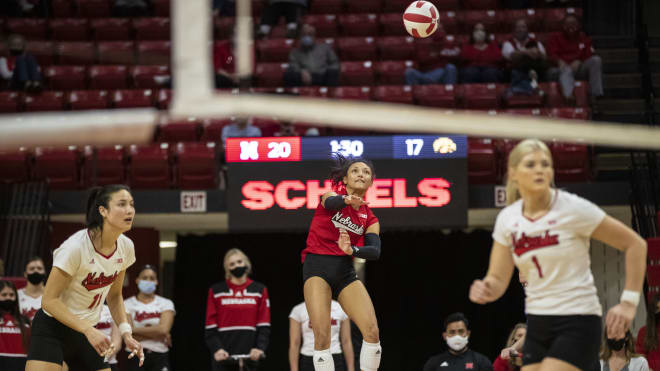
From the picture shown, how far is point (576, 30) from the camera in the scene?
1415 centimetres

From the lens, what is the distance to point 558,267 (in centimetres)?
443

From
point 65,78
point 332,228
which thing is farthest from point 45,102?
point 332,228

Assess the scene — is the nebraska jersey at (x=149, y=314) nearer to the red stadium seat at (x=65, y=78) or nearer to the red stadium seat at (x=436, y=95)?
the red stadium seat at (x=436, y=95)

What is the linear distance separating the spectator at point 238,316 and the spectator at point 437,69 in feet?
17.2

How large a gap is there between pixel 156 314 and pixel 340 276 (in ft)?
15.2

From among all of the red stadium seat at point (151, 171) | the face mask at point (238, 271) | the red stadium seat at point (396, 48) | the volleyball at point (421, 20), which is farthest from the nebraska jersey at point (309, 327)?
the red stadium seat at point (396, 48)

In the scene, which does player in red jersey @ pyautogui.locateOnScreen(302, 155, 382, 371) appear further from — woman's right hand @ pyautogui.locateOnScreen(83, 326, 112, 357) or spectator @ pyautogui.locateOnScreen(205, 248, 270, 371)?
spectator @ pyautogui.locateOnScreen(205, 248, 270, 371)

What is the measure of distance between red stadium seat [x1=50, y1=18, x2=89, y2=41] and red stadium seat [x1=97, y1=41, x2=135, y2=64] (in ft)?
1.73

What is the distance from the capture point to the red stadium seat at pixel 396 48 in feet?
50.8

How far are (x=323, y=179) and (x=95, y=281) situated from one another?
582 centimetres

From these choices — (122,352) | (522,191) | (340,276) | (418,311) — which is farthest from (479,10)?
(522,191)

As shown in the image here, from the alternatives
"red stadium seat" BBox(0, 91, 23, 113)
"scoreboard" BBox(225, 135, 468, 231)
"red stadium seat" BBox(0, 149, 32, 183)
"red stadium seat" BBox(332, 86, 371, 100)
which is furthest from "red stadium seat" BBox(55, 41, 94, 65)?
"scoreboard" BBox(225, 135, 468, 231)

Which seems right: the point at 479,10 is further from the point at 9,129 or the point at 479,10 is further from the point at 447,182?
the point at 9,129

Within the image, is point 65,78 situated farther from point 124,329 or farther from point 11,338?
point 124,329
